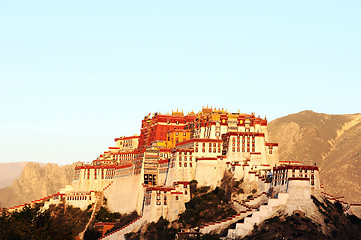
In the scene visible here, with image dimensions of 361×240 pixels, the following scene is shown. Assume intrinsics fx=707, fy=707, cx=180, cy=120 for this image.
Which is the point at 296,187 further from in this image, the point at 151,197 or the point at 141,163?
the point at 141,163

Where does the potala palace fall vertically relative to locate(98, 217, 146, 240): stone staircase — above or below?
above

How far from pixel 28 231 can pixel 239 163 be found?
Answer: 58375 mm

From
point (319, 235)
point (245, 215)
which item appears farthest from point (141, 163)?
point (319, 235)

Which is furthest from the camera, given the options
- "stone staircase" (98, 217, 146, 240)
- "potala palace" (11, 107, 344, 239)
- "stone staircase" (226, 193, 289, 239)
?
"stone staircase" (98, 217, 146, 240)

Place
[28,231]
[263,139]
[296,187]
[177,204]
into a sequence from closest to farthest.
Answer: [28,231] → [296,187] → [177,204] → [263,139]

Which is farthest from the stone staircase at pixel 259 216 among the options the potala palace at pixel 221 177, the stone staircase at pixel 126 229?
the stone staircase at pixel 126 229

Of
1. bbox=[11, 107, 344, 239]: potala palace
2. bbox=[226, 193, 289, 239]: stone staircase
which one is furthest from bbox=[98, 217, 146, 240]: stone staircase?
bbox=[226, 193, 289, 239]: stone staircase

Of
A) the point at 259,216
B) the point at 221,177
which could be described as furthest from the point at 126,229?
the point at 259,216

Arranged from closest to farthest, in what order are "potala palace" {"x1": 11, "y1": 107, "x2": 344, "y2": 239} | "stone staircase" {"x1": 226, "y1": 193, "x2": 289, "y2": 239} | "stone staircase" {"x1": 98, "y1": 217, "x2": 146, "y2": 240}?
"stone staircase" {"x1": 226, "y1": 193, "x2": 289, "y2": 239}
"potala palace" {"x1": 11, "y1": 107, "x2": 344, "y2": 239}
"stone staircase" {"x1": 98, "y1": 217, "x2": 146, "y2": 240}

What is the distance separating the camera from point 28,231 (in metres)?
146

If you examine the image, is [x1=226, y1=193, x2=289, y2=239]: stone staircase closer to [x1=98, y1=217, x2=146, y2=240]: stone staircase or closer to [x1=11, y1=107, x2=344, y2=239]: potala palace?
[x1=11, y1=107, x2=344, y2=239]: potala palace

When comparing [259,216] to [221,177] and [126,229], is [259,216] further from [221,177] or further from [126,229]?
[126,229]

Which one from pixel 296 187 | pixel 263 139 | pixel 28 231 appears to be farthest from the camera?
pixel 263 139

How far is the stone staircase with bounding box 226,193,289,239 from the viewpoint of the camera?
6073 inches
